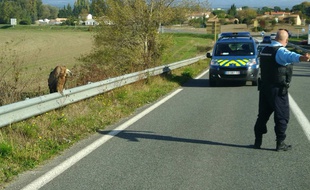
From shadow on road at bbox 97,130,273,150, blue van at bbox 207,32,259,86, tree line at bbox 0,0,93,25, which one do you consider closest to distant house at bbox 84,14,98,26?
tree line at bbox 0,0,93,25

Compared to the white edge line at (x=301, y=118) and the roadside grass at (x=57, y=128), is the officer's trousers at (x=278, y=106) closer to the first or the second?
the white edge line at (x=301, y=118)

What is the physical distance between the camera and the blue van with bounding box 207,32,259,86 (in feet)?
56.0

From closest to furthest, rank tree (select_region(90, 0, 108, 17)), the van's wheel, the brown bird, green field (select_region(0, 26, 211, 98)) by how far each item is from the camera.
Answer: the brown bird
green field (select_region(0, 26, 211, 98))
the van's wheel
tree (select_region(90, 0, 108, 17))

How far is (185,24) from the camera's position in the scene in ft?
80.4

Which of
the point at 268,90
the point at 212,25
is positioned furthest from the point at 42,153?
the point at 212,25

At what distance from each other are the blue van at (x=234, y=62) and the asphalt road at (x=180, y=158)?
634cm

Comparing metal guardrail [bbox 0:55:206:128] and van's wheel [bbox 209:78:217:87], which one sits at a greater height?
metal guardrail [bbox 0:55:206:128]

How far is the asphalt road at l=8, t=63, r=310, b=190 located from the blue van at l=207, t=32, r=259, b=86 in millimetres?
6341

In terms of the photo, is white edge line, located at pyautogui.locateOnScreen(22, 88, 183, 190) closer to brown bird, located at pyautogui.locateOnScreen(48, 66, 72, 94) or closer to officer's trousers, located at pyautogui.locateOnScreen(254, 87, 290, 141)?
brown bird, located at pyautogui.locateOnScreen(48, 66, 72, 94)

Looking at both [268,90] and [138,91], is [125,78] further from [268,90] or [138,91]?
[268,90]

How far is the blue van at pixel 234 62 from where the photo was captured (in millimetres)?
17078

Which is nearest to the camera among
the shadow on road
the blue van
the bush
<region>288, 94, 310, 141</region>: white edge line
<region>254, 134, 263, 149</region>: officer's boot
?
<region>254, 134, 263, 149</region>: officer's boot

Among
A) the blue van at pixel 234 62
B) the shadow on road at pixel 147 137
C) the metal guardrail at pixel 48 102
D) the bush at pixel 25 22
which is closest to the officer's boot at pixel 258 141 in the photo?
the shadow on road at pixel 147 137

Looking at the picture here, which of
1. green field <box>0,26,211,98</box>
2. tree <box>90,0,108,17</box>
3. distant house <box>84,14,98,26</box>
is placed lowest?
green field <box>0,26,211,98</box>
